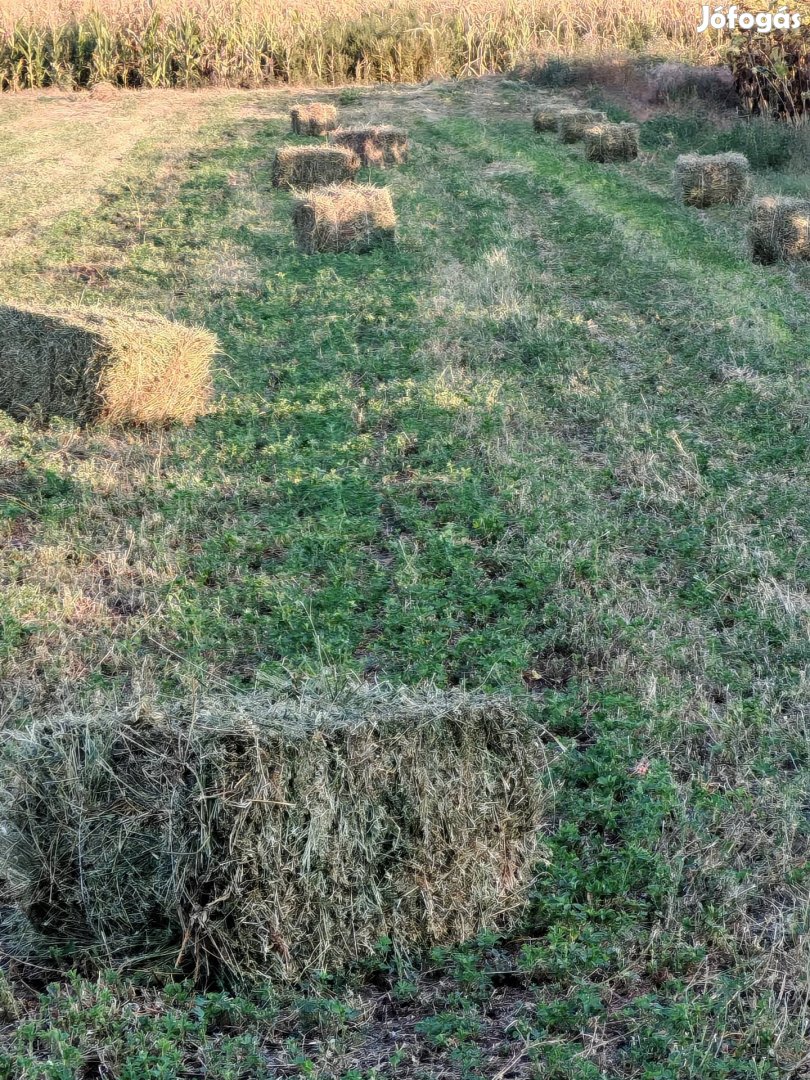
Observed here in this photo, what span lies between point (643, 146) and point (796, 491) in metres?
15.4

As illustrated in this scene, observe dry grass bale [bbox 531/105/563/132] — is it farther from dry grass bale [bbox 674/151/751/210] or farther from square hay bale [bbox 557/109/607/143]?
dry grass bale [bbox 674/151/751/210]

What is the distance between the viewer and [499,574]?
21.9 ft

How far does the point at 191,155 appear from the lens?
21.1 meters

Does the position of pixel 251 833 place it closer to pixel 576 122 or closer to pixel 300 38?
pixel 576 122

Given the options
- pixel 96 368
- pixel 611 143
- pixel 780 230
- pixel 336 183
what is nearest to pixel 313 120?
pixel 336 183

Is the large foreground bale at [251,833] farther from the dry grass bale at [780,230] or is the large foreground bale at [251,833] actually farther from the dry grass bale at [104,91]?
the dry grass bale at [104,91]

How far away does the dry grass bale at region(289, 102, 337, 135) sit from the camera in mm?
23156

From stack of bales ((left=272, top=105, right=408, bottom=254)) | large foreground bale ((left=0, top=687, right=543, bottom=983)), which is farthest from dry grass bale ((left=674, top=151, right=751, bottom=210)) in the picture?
large foreground bale ((left=0, top=687, right=543, bottom=983))

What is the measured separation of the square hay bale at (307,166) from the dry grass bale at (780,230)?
7.06 metres

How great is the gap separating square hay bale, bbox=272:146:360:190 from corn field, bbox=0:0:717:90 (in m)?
13.5

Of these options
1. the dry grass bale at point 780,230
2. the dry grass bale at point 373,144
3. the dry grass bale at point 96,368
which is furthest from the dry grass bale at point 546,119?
the dry grass bale at point 96,368

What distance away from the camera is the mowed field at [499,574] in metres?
3.73

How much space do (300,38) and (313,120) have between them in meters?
9.22

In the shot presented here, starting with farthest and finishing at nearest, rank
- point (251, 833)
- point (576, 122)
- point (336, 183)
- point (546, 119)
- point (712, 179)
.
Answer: point (546, 119) < point (576, 122) < point (336, 183) < point (712, 179) < point (251, 833)
